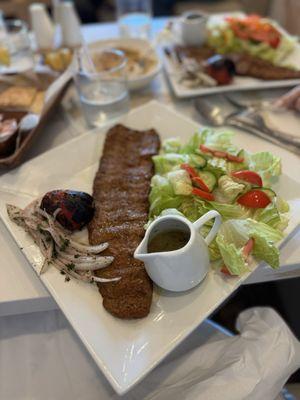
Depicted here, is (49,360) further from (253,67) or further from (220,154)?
(253,67)

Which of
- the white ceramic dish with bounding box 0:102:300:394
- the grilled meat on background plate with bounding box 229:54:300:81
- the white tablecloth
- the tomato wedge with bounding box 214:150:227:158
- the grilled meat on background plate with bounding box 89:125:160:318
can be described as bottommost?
the white tablecloth

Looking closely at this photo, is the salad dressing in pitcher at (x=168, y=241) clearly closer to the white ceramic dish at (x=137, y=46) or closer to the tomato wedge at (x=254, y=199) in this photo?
the tomato wedge at (x=254, y=199)

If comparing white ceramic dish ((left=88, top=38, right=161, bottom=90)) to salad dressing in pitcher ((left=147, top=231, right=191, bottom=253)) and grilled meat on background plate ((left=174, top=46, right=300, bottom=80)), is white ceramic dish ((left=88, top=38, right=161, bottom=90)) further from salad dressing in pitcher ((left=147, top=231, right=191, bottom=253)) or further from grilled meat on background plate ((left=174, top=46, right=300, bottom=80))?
salad dressing in pitcher ((left=147, top=231, right=191, bottom=253))

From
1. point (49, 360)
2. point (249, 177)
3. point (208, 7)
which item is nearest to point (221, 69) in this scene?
point (249, 177)

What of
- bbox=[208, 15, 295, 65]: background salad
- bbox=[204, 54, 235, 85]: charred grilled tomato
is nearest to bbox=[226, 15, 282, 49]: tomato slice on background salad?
bbox=[208, 15, 295, 65]: background salad

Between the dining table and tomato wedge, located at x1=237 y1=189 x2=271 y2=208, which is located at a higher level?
tomato wedge, located at x1=237 y1=189 x2=271 y2=208

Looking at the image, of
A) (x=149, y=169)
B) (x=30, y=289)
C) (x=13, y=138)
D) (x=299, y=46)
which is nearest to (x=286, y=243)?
(x=149, y=169)

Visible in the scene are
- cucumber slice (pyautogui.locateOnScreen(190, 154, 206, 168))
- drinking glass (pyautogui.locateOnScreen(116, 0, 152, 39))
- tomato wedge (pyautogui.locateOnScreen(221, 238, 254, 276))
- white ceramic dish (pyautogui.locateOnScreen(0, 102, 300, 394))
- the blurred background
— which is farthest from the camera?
the blurred background

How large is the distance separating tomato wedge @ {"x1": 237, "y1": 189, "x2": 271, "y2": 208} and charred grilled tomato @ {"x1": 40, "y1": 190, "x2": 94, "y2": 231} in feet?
1.41

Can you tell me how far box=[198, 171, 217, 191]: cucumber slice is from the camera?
3.52 ft

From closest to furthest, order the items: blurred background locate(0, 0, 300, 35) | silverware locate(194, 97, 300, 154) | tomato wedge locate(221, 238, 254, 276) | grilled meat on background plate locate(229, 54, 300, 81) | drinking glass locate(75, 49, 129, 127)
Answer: tomato wedge locate(221, 238, 254, 276), silverware locate(194, 97, 300, 154), drinking glass locate(75, 49, 129, 127), grilled meat on background plate locate(229, 54, 300, 81), blurred background locate(0, 0, 300, 35)

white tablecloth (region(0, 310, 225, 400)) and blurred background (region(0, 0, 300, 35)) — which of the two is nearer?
white tablecloth (region(0, 310, 225, 400))

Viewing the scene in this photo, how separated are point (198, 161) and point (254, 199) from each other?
0.21m

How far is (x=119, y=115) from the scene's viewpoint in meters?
1.56
